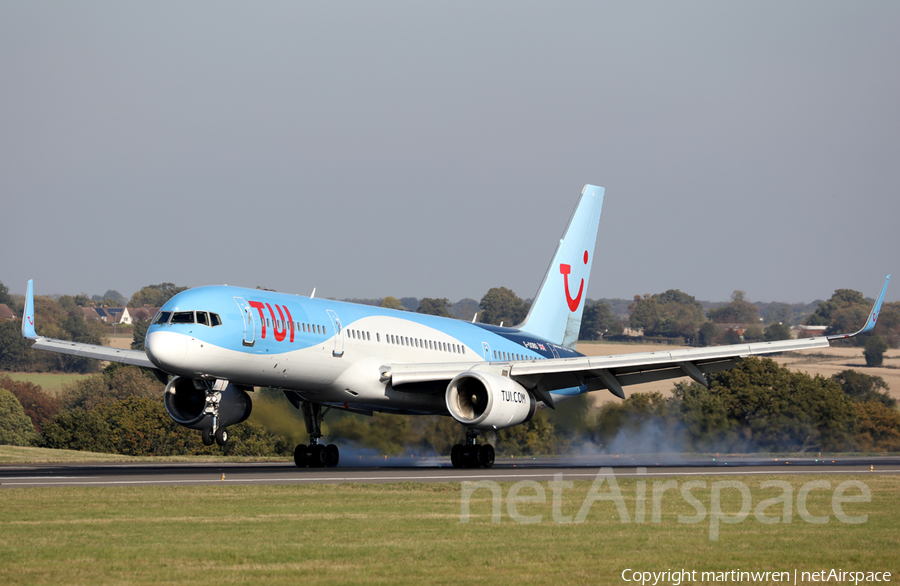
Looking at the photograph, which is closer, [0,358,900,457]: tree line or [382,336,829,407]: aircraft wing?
[382,336,829,407]: aircraft wing

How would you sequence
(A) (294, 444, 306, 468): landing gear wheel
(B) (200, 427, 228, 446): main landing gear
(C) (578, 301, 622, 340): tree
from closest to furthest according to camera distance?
(B) (200, 427, 228, 446): main landing gear, (A) (294, 444, 306, 468): landing gear wheel, (C) (578, 301, 622, 340): tree

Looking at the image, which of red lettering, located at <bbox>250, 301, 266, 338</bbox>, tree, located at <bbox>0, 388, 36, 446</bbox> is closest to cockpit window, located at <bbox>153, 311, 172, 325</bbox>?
red lettering, located at <bbox>250, 301, 266, 338</bbox>

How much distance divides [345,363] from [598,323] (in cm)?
9808

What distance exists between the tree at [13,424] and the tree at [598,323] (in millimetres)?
61134

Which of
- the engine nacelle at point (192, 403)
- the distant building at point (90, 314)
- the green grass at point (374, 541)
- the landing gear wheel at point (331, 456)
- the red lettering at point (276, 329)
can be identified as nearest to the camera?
the green grass at point (374, 541)

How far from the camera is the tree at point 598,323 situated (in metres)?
126

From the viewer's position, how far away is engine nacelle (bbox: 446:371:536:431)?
32156mm

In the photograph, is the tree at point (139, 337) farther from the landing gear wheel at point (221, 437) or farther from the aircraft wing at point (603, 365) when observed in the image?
the landing gear wheel at point (221, 437)

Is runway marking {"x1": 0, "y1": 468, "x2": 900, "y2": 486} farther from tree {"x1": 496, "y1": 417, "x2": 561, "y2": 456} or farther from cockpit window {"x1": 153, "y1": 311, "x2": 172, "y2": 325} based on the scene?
tree {"x1": 496, "y1": 417, "x2": 561, "y2": 456}

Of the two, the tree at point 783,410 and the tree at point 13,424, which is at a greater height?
the tree at point 783,410

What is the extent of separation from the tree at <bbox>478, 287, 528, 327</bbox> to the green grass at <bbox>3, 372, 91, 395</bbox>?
55867 mm

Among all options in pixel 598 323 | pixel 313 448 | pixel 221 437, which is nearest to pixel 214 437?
pixel 221 437

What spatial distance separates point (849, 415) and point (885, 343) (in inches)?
1317

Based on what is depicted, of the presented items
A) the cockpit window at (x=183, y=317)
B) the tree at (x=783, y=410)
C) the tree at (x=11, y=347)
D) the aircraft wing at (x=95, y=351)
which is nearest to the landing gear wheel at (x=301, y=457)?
the aircraft wing at (x=95, y=351)
